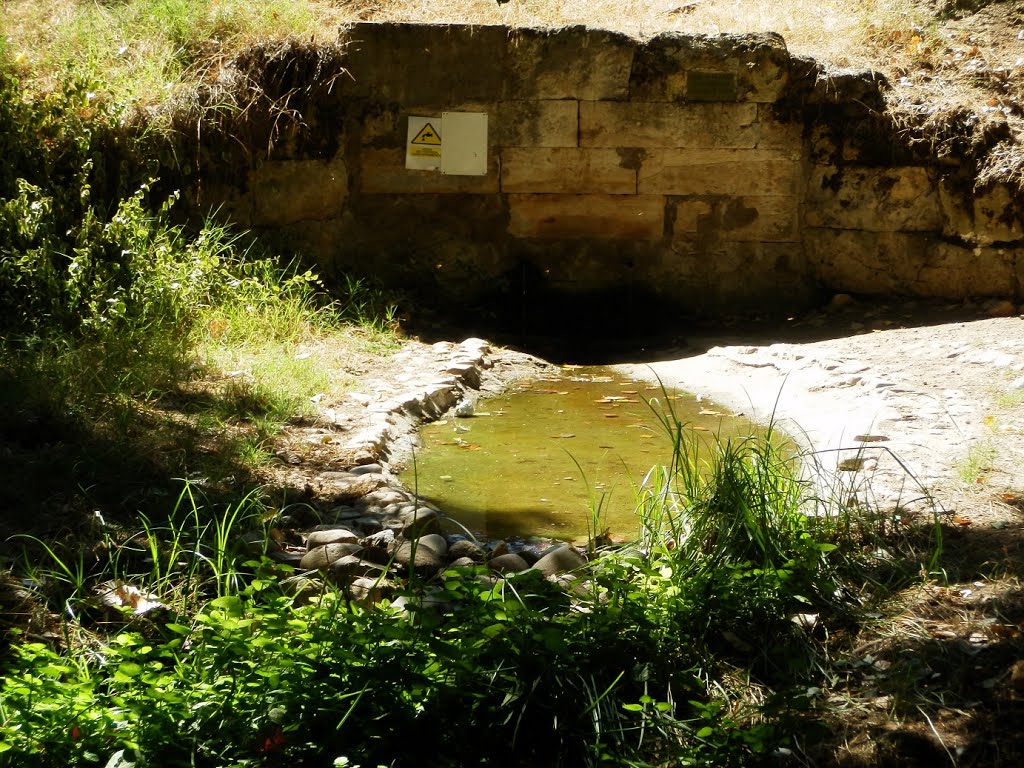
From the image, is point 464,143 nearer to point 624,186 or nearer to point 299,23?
point 624,186

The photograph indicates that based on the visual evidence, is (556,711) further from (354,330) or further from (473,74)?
(473,74)

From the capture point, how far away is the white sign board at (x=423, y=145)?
7.95m

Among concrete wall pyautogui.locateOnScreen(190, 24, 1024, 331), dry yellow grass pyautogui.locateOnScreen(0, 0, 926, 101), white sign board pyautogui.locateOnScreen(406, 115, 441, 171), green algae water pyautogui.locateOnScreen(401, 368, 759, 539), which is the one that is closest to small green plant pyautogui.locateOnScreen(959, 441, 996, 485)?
green algae water pyautogui.locateOnScreen(401, 368, 759, 539)

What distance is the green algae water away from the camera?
13.6 feet

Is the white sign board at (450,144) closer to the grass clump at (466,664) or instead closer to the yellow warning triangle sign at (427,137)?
the yellow warning triangle sign at (427,137)

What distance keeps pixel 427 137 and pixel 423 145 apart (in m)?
0.07

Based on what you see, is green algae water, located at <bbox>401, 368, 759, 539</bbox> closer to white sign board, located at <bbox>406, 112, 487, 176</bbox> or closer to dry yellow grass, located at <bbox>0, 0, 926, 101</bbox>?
white sign board, located at <bbox>406, 112, 487, 176</bbox>

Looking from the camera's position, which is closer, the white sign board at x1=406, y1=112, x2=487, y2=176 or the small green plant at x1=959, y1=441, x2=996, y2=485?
the small green plant at x1=959, y1=441, x2=996, y2=485

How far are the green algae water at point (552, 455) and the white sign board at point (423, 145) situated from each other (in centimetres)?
241

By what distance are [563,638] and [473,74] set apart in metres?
6.17

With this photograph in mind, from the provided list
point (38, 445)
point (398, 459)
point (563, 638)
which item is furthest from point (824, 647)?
point (38, 445)

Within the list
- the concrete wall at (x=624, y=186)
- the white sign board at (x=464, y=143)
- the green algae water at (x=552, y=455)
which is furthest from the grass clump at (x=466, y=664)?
the white sign board at (x=464, y=143)

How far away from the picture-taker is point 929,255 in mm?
7824

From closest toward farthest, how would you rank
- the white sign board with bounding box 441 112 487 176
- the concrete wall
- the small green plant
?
the small green plant
the concrete wall
the white sign board with bounding box 441 112 487 176
